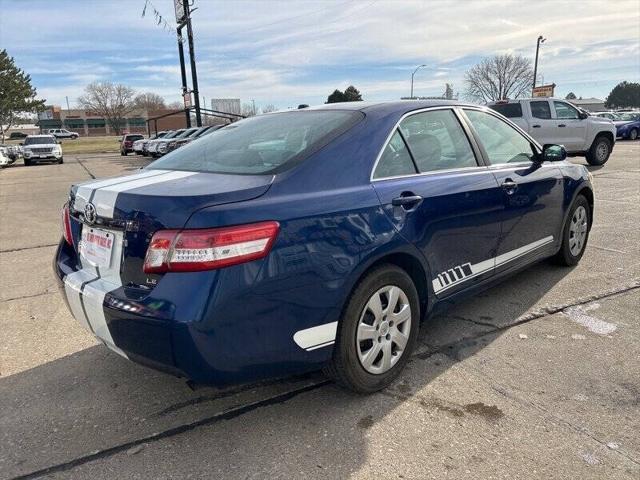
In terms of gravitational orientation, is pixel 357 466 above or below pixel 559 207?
below

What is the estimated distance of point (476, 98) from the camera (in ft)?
222

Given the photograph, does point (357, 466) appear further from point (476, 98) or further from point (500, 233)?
point (476, 98)

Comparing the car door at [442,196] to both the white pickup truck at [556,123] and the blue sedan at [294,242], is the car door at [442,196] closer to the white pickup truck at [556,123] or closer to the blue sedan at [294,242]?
the blue sedan at [294,242]

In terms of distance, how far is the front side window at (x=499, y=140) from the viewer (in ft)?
12.4

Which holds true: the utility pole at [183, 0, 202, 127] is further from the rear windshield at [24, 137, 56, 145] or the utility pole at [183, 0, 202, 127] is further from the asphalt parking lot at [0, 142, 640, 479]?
the asphalt parking lot at [0, 142, 640, 479]

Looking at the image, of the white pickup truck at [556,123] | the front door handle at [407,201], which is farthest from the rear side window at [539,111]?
the front door handle at [407,201]

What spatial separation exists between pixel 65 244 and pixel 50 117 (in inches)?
5312

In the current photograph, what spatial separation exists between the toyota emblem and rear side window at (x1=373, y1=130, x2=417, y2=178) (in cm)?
143

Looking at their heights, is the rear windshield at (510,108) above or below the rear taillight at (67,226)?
above

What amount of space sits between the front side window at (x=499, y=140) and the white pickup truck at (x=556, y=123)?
10.6 meters

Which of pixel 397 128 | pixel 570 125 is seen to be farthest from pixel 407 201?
pixel 570 125

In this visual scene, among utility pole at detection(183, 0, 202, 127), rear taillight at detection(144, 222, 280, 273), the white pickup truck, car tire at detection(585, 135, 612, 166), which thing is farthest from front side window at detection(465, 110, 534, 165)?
utility pole at detection(183, 0, 202, 127)

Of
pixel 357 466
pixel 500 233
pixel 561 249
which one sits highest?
pixel 500 233

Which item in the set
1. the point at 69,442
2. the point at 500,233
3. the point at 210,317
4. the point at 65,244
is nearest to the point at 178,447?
the point at 69,442
